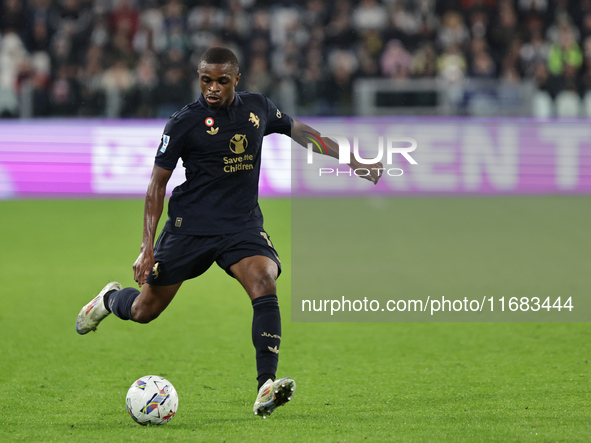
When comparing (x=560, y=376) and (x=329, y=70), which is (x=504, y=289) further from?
(x=329, y=70)

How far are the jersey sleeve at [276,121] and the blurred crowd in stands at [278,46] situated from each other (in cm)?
922

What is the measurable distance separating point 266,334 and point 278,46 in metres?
12.3

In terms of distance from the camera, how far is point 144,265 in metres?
4.71

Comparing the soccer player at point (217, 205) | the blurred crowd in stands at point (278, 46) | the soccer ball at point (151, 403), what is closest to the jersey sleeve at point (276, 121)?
the soccer player at point (217, 205)

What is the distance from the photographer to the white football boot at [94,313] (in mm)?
5777

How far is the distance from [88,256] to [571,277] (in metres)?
5.35

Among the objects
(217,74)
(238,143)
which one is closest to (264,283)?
(238,143)

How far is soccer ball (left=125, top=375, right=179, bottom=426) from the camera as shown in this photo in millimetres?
4520

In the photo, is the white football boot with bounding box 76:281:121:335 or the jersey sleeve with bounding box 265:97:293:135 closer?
the jersey sleeve with bounding box 265:97:293:135

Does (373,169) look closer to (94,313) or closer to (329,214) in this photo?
(94,313)

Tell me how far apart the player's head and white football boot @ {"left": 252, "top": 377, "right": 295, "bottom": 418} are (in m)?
1.51

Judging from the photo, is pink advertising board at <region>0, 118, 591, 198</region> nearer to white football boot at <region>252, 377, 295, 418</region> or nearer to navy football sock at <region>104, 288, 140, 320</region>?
navy football sock at <region>104, 288, 140, 320</region>

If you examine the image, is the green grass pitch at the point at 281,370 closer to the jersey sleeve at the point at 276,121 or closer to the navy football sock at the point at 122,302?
the navy football sock at the point at 122,302

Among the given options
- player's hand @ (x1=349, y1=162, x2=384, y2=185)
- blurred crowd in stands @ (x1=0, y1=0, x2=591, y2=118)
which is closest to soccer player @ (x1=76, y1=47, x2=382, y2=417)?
player's hand @ (x1=349, y1=162, x2=384, y2=185)
